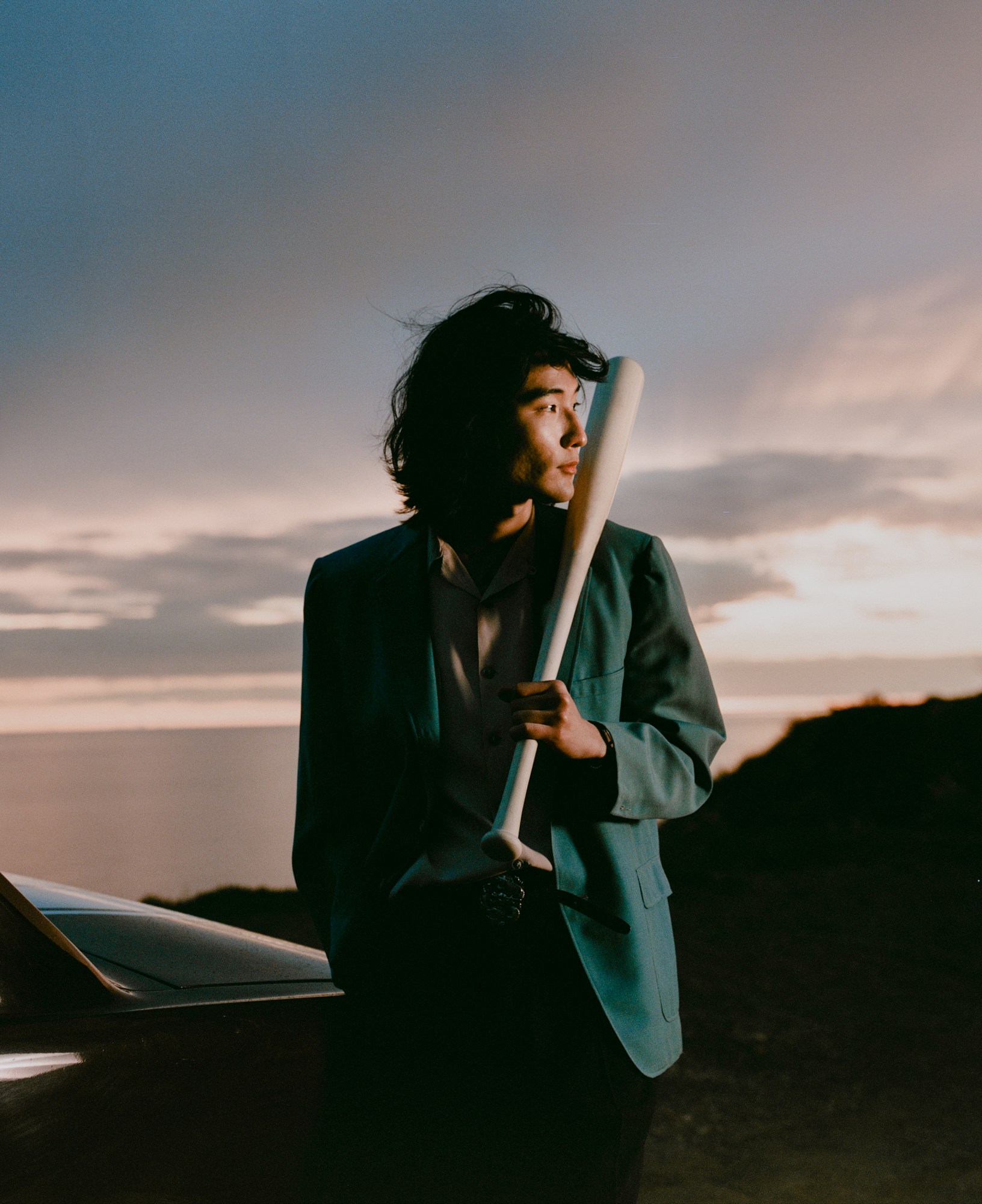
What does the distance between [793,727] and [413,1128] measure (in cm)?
1287

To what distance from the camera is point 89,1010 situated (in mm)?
1335

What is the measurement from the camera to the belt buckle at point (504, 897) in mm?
1416

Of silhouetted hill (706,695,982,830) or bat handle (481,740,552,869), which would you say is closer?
bat handle (481,740,552,869)

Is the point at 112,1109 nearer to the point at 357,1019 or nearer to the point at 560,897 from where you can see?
the point at 357,1019

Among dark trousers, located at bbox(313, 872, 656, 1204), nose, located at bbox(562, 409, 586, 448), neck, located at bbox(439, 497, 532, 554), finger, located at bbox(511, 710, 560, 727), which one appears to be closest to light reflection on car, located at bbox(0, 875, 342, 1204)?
dark trousers, located at bbox(313, 872, 656, 1204)

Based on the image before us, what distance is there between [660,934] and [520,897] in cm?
26

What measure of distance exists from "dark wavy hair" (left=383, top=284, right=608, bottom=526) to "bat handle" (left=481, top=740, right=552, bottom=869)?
0.44 metres

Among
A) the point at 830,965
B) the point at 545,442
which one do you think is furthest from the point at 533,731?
the point at 830,965

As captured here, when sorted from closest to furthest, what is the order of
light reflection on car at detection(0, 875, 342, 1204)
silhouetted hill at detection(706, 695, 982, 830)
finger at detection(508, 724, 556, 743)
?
light reflection on car at detection(0, 875, 342, 1204), finger at detection(508, 724, 556, 743), silhouetted hill at detection(706, 695, 982, 830)

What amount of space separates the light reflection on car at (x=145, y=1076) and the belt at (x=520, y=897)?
1.04 feet

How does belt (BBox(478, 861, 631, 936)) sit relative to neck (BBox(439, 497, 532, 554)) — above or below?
below

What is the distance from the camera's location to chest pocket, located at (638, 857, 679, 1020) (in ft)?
4.97

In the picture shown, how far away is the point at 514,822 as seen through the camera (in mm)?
1412

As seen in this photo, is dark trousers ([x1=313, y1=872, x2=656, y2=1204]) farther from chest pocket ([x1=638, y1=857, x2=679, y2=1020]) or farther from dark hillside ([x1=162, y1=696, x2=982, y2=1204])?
dark hillside ([x1=162, y1=696, x2=982, y2=1204])
